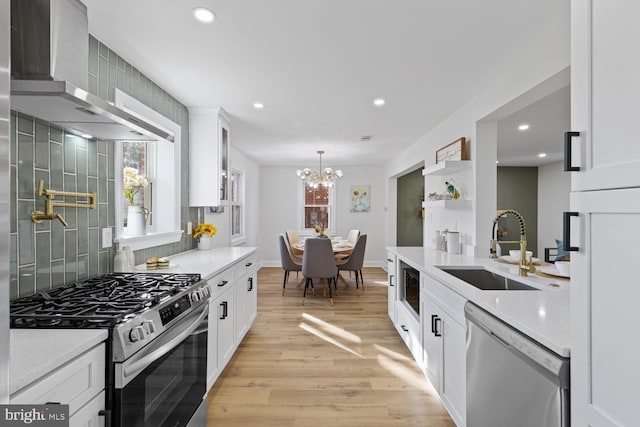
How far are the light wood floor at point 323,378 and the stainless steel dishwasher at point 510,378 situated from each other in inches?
27.3

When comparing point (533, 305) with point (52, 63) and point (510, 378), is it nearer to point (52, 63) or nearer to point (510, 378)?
point (510, 378)

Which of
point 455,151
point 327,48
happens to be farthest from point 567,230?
point 455,151

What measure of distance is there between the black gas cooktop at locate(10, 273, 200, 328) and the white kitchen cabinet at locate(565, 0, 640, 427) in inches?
60.0

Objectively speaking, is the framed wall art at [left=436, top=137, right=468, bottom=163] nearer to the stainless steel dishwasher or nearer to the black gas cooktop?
the stainless steel dishwasher

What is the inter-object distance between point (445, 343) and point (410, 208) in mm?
5867

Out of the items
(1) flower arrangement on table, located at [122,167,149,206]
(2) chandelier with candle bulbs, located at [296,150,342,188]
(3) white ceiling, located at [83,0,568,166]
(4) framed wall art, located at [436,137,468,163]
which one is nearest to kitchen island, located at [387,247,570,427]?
(4) framed wall art, located at [436,137,468,163]

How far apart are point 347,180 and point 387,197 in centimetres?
106

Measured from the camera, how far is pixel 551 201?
6863mm

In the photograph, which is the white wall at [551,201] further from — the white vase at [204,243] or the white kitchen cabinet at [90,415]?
the white kitchen cabinet at [90,415]

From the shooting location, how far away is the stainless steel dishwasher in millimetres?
1023

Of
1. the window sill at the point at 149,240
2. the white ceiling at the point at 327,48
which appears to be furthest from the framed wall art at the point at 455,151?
the window sill at the point at 149,240

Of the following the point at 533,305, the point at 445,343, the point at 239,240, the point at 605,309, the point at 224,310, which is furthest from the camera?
the point at 239,240

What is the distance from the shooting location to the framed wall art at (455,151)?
3137 mm

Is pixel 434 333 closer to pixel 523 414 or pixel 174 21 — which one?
pixel 523 414
